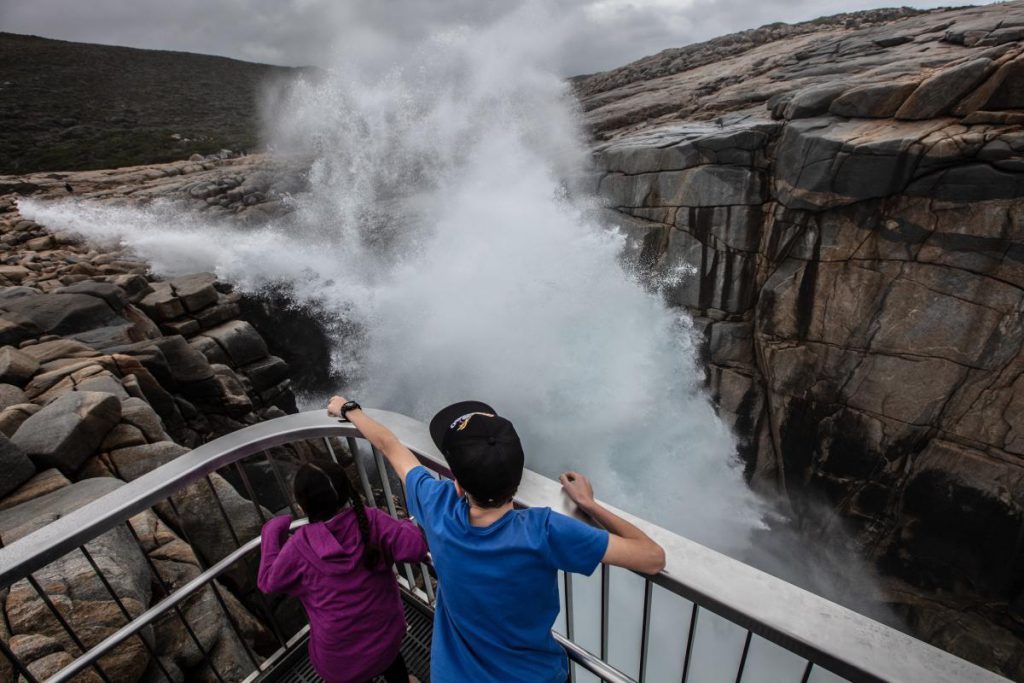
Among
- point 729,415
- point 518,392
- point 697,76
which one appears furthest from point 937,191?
point 697,76

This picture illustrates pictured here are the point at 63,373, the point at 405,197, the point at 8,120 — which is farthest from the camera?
the point at 8,120

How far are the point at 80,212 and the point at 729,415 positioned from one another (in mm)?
18655

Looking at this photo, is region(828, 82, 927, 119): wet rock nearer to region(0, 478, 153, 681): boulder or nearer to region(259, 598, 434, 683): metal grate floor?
region(259, 598, 434, 683): metal grate floor

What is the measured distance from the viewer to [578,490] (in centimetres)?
123

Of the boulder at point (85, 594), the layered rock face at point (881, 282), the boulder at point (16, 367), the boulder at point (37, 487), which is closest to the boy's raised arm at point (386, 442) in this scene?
the boulder at point (85, 594)

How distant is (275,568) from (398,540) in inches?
17.1

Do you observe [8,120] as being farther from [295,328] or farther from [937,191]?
[937,191]

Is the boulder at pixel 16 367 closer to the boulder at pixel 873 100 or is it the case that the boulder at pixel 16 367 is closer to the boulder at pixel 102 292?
the boulder at pixel 102 292

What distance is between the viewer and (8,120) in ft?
94.6

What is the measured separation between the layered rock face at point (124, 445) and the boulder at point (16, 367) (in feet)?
0.05

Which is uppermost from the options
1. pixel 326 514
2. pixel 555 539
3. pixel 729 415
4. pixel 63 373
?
pixel 555 539

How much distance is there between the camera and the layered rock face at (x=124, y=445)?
2117mm

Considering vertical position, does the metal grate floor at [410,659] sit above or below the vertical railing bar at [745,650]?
below

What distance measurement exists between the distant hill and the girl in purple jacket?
3218 centimetres
